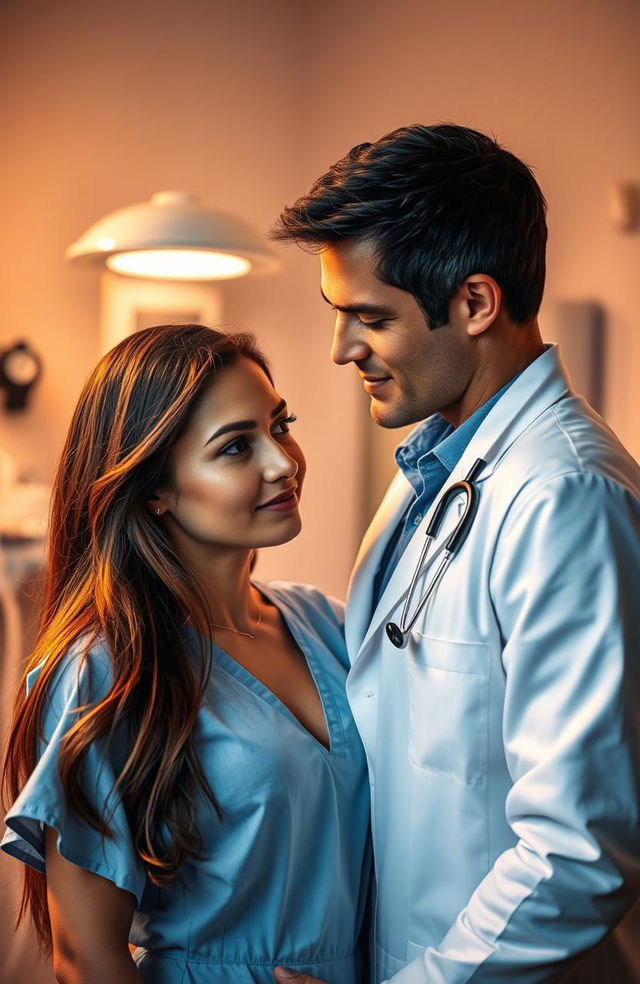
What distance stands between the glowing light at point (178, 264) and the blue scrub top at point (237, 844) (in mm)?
1785

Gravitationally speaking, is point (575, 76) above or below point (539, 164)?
above

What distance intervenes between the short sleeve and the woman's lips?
33cm

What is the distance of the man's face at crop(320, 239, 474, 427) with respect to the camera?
1435 millimetres

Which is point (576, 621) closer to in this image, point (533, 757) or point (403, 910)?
point (533, 757)

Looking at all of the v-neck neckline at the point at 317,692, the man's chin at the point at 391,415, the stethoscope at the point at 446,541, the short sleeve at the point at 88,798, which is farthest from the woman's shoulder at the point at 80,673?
the man's chin at the point at 391,415

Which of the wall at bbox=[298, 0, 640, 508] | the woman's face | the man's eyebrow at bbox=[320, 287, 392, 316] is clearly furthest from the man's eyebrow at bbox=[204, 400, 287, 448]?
the wall at bbox=[298, 0, 640, 508]

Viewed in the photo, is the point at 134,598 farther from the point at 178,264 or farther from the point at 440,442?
the point at 178,264

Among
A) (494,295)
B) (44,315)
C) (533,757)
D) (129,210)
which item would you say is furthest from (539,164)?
(533,757)

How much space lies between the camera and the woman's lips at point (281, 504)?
1.52 m

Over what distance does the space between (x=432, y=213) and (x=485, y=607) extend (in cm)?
55

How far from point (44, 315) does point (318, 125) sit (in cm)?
124

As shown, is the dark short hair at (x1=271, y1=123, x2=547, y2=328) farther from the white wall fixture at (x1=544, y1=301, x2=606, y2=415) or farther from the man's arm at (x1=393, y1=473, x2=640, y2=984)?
the white wall fixture at (x1=544, y1=301, x2=606, y2=415)

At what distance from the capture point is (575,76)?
2.55 m

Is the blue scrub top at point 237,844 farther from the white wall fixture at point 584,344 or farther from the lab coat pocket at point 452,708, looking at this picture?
the white wall fixture at point 584,344
